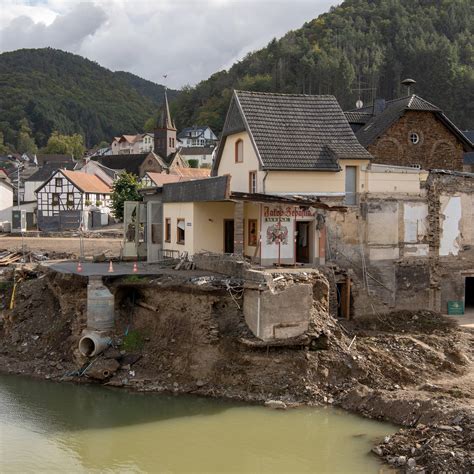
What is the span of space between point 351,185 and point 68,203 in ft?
141

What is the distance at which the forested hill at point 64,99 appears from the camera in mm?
150625

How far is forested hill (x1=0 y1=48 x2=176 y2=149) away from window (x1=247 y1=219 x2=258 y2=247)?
132411 millimetres

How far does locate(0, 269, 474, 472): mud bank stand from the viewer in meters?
18.5

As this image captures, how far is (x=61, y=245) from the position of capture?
4312 centimetres

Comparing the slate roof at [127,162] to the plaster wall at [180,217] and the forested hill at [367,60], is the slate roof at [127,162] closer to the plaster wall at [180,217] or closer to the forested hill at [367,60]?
the forested hill at [367,60]

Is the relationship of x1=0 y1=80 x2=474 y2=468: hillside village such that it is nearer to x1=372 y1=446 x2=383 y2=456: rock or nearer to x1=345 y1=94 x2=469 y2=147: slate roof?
x1=345 y1=94 x2=469 y2=147: slate roof

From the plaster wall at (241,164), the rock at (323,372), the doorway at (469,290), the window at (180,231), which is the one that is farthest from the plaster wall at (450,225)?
the window at (180,231)

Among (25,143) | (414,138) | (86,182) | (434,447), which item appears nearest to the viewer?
(434,447)

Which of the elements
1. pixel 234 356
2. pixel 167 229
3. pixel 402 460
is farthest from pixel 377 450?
pixel 167 229

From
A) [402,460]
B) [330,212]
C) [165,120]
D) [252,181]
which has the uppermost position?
[165,120]

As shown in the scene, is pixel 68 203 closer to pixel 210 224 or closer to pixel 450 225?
pixel 210 224

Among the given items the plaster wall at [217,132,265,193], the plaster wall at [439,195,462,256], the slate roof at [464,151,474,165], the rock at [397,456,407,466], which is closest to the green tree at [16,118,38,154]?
the slate roof at [464,151,474,165]

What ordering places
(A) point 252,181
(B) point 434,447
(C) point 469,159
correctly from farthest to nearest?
(C) point 469,159 < (A) point 252,181 < (B) point 434,447

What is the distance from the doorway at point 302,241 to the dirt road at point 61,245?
611 inches
